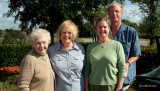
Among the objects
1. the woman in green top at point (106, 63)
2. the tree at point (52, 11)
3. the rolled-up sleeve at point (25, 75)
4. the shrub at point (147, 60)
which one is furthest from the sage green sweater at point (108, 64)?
the shrub at point (147, 60)

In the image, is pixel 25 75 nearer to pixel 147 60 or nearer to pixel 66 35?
pixel 66 35

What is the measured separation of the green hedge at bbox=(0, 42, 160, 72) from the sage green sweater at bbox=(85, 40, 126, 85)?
723cm

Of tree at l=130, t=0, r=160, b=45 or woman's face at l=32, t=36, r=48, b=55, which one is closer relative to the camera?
woman's face at l=32, t=36, r=48, b=55

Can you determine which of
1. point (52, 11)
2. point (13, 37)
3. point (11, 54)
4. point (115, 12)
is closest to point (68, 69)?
point (115, 12)

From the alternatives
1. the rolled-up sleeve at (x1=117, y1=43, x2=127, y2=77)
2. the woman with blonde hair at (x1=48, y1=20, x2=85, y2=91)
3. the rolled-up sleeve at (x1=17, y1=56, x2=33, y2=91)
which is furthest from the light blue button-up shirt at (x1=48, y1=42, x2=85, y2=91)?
the rolled-up sleeve at (x1=117, y1=43, x2=127, y2=77)

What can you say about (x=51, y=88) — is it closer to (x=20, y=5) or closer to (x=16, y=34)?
(x=20, y=5)

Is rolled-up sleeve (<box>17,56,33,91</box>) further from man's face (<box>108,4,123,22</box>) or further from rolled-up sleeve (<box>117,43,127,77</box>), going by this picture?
man's face (<box>108,4,123,22</box>)

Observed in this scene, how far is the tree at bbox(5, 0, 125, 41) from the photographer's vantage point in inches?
283

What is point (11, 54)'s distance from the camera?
10852 mm

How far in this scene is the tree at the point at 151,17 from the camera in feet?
55.9

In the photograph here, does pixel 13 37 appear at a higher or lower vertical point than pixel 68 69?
higher

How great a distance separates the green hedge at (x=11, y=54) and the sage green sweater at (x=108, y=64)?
937cm

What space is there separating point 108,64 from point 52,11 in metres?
6.33

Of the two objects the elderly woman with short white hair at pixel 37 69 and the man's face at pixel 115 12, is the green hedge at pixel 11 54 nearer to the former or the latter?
the elderly woman with short white hair at pixel 37 69
